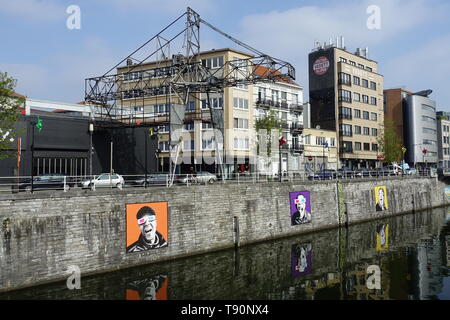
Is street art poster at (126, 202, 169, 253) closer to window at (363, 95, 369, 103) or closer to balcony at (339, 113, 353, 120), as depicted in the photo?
balcony at (339, 113, 353, 120)

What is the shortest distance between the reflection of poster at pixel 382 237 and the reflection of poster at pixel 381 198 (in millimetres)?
4723

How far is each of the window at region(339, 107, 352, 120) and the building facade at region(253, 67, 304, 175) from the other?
434 inches

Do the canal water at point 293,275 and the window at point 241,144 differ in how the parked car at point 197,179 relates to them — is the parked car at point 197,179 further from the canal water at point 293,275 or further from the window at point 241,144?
the window at point 241,144

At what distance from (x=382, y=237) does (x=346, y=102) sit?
146ft

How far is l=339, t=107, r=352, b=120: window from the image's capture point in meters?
74.1

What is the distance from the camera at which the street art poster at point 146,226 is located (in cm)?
2269

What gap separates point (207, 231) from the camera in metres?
27.0

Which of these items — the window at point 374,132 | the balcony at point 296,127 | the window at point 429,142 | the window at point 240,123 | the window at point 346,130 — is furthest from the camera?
the window at point 429,142

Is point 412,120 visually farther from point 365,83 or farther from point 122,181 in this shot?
point 122,181

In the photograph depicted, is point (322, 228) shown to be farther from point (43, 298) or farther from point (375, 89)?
point (375, 89)

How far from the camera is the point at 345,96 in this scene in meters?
74.6

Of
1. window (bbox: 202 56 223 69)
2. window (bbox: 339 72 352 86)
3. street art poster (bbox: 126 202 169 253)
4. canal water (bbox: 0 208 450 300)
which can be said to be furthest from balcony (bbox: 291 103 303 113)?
street art poster (bbox: 126 202 169 253)

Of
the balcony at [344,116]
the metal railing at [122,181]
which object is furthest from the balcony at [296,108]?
the metal railing at [122,181]
